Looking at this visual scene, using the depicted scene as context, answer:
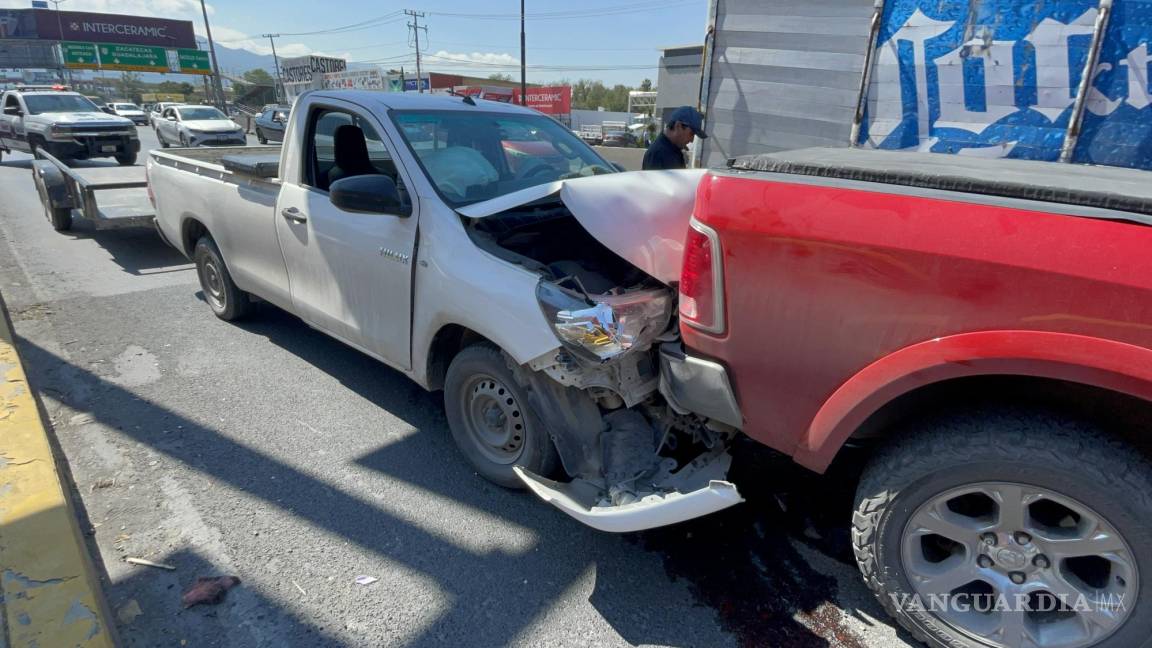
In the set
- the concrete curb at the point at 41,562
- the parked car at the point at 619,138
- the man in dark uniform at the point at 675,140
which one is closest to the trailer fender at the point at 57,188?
the concrete curb at the point at 41,562

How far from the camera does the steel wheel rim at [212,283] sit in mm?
5156

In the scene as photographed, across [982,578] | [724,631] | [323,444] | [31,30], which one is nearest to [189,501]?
[323,444]

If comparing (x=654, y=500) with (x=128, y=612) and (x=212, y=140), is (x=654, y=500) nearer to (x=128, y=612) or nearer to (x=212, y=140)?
(x=128, y=612)

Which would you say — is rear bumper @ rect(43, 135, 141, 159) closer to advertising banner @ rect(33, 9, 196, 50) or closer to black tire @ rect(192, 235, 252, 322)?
black tire @ rect(192, 235, 252, 322)

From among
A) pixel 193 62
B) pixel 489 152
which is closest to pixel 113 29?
pixel 193 62

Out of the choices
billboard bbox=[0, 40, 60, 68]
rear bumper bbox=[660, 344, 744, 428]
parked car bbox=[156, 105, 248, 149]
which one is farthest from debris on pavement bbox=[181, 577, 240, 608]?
billboard bbox=[0, 40, 60, 68]

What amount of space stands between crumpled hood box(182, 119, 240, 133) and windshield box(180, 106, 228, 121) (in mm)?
526

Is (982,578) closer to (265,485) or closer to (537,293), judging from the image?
(537,293)

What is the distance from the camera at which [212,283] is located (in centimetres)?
534

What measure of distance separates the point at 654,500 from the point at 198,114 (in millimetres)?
26786

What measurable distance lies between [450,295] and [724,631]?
183cm

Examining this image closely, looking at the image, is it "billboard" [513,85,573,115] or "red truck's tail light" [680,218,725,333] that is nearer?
"red truck's tail light" [680,218,725,333]

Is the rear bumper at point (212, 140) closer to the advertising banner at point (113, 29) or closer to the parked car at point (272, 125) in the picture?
the parked car at point (272, 125)

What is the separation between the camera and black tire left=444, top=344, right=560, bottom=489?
2.83 m
